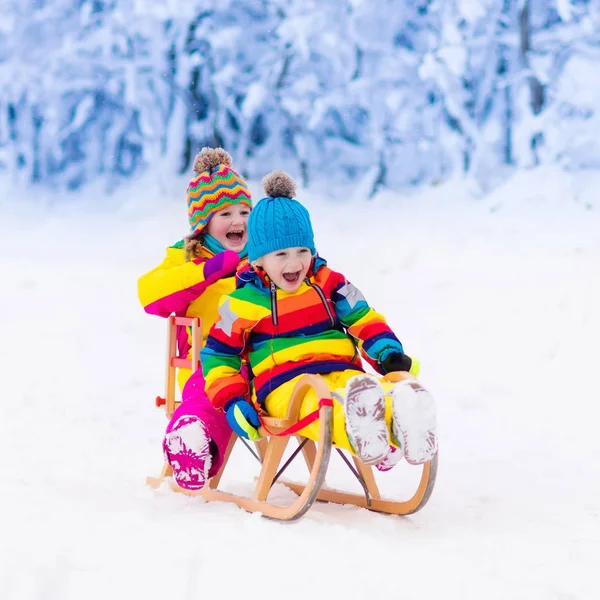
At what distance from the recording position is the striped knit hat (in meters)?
2.61

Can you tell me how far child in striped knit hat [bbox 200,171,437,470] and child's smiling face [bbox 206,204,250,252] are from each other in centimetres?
40

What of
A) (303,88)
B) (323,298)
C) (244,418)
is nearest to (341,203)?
(303,88)

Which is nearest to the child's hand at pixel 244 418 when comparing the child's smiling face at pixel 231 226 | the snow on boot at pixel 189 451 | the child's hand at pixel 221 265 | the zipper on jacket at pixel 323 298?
the snow on boot at pixel 189 451

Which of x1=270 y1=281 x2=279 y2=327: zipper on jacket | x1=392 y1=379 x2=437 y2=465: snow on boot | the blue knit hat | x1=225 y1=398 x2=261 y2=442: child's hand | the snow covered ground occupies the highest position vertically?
the blue knit hat

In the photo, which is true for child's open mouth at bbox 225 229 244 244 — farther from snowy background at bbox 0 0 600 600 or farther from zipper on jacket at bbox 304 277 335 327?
snowy background at bbox 0 0 600 600

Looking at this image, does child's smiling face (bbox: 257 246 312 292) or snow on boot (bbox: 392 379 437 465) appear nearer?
snow on boot (bbox: 392 379 437 465)

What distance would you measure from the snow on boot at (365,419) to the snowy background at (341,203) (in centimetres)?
40

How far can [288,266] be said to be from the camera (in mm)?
2131

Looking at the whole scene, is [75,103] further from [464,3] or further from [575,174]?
[575,174]

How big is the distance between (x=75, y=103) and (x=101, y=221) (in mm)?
871

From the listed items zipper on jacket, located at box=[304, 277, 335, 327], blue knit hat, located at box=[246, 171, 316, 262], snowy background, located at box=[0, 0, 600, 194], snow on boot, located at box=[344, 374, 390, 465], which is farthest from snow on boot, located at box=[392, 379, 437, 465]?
snowy background, located at box=[0, 0, 600, 194]

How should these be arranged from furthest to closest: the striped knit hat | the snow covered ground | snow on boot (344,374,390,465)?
the striped knit hat, snow on boot (344,374,390,465), the snow covered ground

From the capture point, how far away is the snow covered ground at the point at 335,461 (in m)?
1.68

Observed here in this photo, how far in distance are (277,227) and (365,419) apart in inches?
22.5
